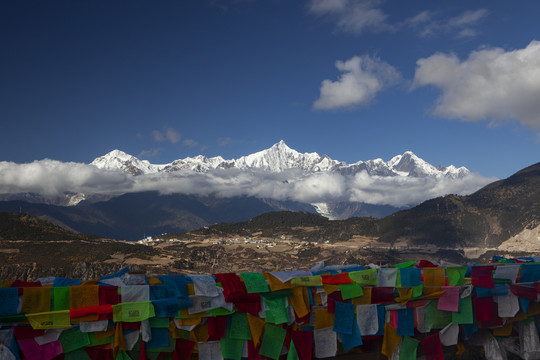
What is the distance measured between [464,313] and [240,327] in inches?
140

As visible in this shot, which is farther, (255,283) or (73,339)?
(255,283)

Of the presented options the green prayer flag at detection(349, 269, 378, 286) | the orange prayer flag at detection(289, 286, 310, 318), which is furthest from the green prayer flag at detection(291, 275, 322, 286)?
the green prayer flag at detection(349, 269, 378, 286)

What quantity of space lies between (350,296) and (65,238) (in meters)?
56.2

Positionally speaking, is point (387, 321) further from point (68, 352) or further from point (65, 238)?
point (65, 238)

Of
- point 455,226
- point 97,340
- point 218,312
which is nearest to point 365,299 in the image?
point 218,312

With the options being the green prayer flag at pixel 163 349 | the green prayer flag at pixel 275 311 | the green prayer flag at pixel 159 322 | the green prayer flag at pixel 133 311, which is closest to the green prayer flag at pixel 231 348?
the green prayer flag at pixel 275 311

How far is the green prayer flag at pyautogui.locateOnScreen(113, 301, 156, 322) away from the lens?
5.06 metres

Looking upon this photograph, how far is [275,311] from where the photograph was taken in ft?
18.7

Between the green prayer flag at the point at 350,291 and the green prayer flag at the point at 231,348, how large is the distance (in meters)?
1.62

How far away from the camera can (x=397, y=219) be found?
8306cm

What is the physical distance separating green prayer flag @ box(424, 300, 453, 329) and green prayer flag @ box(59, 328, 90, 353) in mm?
4899

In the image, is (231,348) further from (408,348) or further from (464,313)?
(464,313)

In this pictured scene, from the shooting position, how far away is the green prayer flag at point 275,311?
5.67 meters

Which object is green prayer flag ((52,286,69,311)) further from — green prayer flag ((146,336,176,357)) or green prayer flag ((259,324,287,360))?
green prayer flag ((259,324,287,360))
